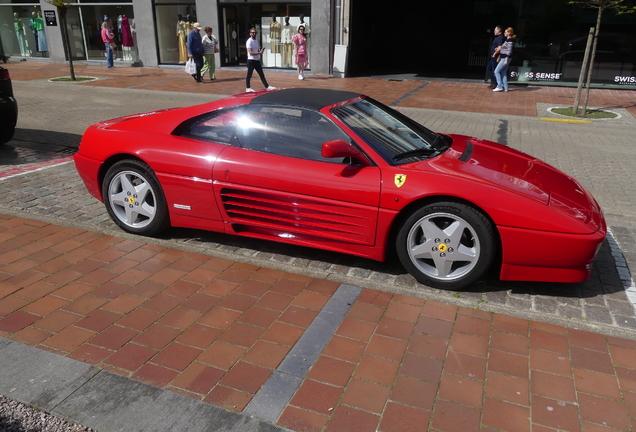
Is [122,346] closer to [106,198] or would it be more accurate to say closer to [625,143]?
[106,198]

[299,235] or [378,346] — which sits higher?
[299,235]

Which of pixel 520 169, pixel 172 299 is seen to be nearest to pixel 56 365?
pixel 172 299

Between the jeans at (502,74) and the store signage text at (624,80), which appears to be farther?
the store signage text at (624,80)

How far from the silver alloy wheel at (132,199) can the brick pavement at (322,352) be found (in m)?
0.48

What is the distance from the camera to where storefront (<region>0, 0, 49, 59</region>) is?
959 inches

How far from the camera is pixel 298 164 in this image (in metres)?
4.15

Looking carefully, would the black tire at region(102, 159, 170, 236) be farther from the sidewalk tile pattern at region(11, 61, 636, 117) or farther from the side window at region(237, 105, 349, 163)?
the sidewalk tile pattern at region(11, 61, 636, 117)

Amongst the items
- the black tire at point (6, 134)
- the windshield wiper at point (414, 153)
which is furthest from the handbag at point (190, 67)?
the windshield wiper at point (414, 153)

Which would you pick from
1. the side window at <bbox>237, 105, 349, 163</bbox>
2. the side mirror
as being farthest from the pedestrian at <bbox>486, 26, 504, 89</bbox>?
the side mirror

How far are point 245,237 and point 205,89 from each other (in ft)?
39.9

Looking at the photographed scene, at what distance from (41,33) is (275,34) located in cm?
1177

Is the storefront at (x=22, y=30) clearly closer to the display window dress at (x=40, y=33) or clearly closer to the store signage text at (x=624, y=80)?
the display window dress at (x=40, y=33)

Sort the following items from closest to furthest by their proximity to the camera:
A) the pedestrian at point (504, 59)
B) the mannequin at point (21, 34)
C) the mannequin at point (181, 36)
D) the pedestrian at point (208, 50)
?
the pedestrian at point (504, 59)
the pedestrian at point (208, 50)
the mannequin at point (181, 36)
the mannequin at point (21, 34)

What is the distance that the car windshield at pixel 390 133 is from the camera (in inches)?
164
